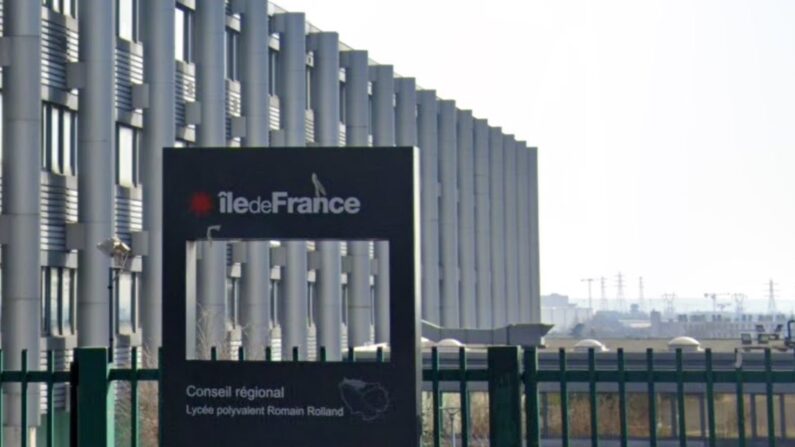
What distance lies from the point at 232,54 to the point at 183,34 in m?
5.00

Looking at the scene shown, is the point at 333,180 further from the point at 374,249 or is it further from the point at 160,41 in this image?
the point at 374,249

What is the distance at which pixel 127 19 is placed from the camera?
4866 cm

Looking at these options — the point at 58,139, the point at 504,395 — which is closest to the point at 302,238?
the point at 504,395

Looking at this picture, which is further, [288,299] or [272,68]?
[272,68]

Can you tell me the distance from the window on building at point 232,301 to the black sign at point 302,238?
44.6 metres

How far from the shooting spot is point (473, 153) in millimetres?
95375

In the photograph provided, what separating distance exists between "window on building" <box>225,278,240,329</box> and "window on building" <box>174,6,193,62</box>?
8.82 m

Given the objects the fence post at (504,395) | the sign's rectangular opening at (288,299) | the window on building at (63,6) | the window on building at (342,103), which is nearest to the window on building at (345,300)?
the sign's rectangular opening at (288,299)

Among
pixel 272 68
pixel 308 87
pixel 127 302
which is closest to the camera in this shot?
pixel 127 302

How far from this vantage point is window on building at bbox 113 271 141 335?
156ft

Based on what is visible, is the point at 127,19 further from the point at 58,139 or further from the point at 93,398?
the point at 93,398

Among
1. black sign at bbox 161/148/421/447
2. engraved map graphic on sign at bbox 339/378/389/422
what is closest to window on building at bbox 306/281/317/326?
black sign at bbox 161/148/421/447

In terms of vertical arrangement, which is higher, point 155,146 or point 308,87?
point 308,87

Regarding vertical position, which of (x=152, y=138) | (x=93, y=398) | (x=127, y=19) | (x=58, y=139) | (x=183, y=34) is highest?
(x=183, y=34)
